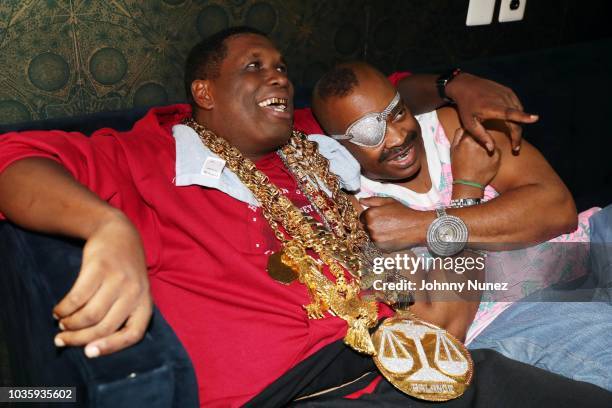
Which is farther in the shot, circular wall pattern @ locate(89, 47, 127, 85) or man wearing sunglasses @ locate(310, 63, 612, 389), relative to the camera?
circular wall pattern @ locate(89, 47, 127, 85)

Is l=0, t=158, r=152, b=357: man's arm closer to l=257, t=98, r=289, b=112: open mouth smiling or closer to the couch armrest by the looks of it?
the couch armrest

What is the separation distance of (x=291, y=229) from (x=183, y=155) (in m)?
0.37

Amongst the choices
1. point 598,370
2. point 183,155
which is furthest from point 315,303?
point 598,370

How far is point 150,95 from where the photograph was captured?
2393mm

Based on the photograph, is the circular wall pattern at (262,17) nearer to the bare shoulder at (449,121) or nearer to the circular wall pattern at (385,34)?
the circular wall pattern at (385,34)

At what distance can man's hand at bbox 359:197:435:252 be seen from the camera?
1854 millimetres

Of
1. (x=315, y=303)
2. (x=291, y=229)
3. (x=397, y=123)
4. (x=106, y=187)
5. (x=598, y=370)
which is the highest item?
(x=397, y=123)

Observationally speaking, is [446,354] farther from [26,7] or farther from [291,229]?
[26,7]

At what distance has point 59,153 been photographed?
4.58ft

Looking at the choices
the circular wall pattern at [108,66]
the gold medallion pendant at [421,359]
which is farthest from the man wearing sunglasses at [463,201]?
the circular wall pattern at [108,66]

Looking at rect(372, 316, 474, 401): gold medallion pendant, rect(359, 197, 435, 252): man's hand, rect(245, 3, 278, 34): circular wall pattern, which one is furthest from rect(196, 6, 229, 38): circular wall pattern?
rect(372, 316, 474, 401): gold medallion pendant

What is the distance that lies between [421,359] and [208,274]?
0.61m

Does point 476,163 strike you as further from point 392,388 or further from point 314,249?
point 392,388

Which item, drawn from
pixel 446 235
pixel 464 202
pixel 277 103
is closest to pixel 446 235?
pixel 446 235
